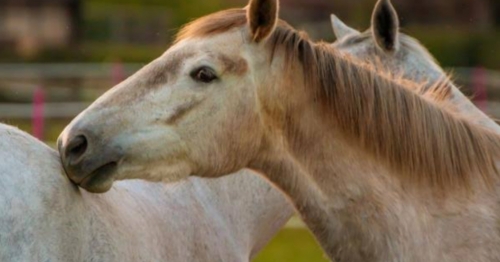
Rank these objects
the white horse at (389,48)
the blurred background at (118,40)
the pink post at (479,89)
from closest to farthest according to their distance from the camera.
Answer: the white horse at (389,48) < the pink post at (479,89) < the blurred background at (118,40)

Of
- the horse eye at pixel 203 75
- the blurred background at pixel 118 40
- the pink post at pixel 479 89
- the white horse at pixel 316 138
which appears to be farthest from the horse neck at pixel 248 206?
the pink post at pixel 479 89

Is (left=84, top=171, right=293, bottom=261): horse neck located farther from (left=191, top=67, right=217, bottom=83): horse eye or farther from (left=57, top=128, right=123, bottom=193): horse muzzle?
(left=191, top=67, right=217, bottom=83): horse eye

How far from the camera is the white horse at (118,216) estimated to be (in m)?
4.42

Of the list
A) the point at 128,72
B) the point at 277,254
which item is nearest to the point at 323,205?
the point at 277,254

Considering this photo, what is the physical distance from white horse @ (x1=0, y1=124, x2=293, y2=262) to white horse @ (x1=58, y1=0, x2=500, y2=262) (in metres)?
0.25

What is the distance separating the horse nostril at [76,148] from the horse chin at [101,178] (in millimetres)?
90

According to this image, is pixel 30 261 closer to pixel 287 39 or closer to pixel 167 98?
pixel 167 98

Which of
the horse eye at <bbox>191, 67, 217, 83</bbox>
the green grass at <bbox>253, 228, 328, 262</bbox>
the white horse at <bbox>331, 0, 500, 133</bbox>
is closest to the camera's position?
the horse eye at <bbox>191, 67, 217, 83</bbox>

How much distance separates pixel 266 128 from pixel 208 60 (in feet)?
1.18

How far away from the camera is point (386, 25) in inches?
269

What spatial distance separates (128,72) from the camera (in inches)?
818

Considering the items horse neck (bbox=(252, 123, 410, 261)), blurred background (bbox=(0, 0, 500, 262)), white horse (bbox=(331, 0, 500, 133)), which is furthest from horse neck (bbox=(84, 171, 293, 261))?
blurred background (bbox=(0, 0, 500, 262))

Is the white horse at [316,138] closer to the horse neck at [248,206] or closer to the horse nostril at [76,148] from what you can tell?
the horse nostril at [76,148]

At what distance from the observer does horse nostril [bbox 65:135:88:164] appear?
455 cm
